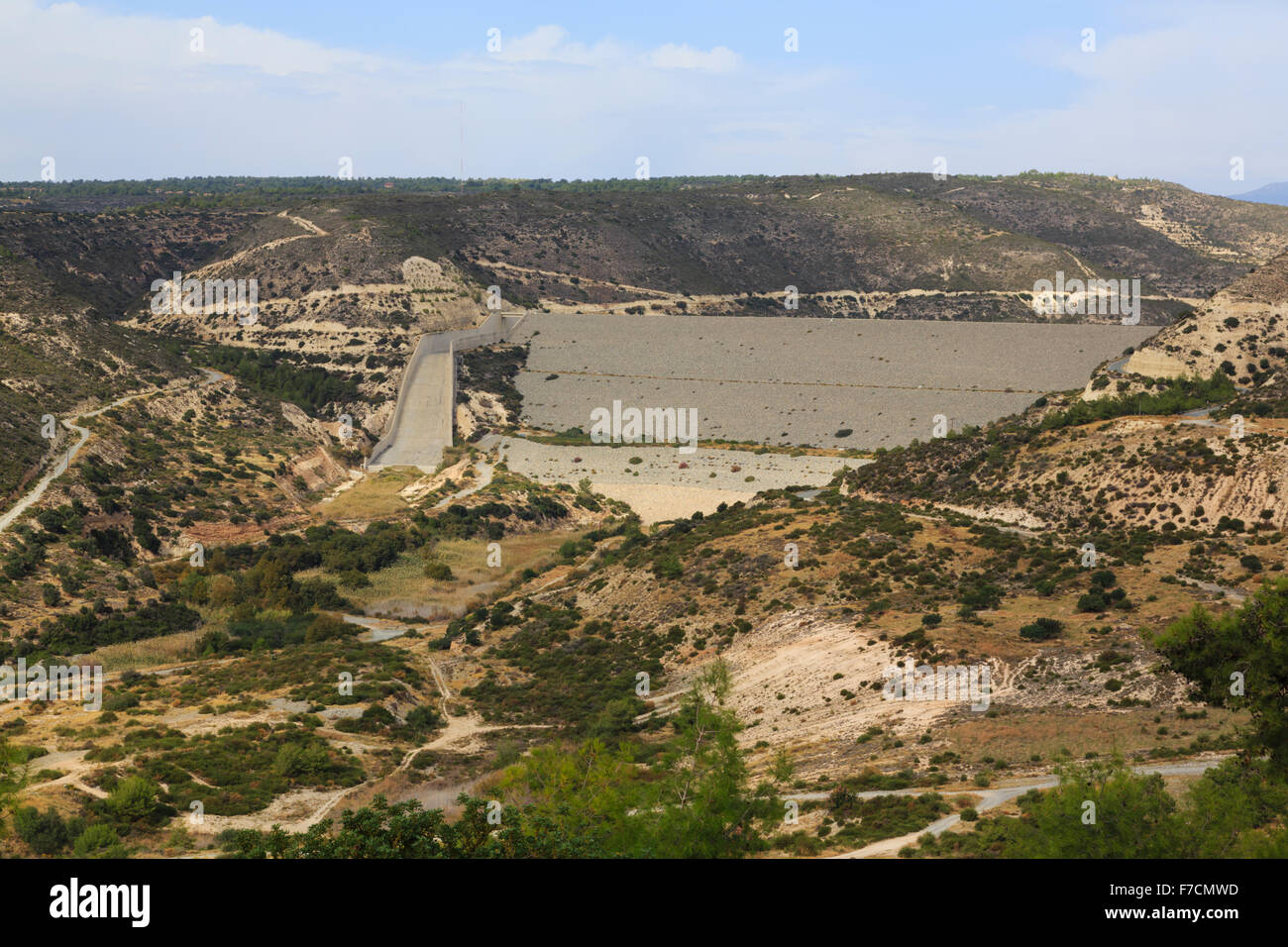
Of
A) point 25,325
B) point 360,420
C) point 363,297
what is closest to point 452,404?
point 360,420

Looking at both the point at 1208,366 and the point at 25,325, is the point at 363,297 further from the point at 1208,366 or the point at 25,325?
the point at 1208,366

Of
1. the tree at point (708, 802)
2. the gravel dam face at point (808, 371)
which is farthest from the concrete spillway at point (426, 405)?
the tree at point (708, 802)

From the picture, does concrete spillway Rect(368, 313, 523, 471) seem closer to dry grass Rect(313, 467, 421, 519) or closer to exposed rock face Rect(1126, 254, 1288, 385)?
Answer: dry grass Rect(313, 467, 421, 519)

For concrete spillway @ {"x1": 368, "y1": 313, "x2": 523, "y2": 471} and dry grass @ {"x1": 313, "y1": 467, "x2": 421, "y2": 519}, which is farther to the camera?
concrete spillway @ {"x1": 368, "y1": 313, "x2": 523, "y2": 471}

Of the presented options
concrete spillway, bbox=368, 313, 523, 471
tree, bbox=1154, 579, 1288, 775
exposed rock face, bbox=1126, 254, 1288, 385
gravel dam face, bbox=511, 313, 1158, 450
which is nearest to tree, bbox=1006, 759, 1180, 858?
tree, bbox=1154, 579, 1288, 775

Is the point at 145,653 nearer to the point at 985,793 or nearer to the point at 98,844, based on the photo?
the point at 98,844

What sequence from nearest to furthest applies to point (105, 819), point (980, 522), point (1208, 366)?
point (105, 819)
point (980, 522)
point (1208, 366)
